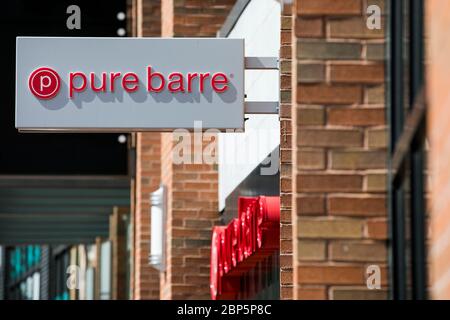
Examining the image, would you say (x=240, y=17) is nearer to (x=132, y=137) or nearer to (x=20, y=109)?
(x=20, y=109)

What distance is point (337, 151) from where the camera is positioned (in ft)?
23.0

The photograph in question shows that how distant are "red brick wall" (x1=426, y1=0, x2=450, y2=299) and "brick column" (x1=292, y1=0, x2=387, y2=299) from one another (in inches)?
64.1

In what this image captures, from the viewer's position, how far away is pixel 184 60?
10.1m

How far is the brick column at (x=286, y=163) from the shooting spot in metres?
8.01

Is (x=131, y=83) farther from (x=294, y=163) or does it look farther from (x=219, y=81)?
(x=294, y=163)

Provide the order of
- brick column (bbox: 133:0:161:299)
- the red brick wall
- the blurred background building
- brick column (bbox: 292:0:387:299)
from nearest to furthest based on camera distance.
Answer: the red brick wall, the blurred background building, brick column (bbox: 292:0:387:299), brick column (bbox: 133:0:161:299)

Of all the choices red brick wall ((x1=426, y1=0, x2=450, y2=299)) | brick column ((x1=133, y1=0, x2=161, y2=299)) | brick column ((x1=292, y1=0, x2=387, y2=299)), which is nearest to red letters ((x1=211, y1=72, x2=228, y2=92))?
brick column ((x1=292, y1=0, x2=387, y2=299))

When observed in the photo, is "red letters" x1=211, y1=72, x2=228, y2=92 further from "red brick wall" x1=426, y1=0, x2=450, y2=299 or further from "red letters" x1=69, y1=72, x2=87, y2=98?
"red brick wall" x1=426, y1=0, x2=450, y2=299

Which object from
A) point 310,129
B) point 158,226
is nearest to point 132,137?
point 158,226

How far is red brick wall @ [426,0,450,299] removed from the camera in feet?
15.5

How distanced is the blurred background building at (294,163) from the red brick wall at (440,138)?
0.01 m

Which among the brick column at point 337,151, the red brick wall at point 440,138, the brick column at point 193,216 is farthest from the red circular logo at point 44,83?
the brick column at point 193,216

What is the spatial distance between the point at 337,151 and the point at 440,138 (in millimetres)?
2213

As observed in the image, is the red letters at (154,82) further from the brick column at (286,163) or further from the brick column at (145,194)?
the brick column at (145,194)
